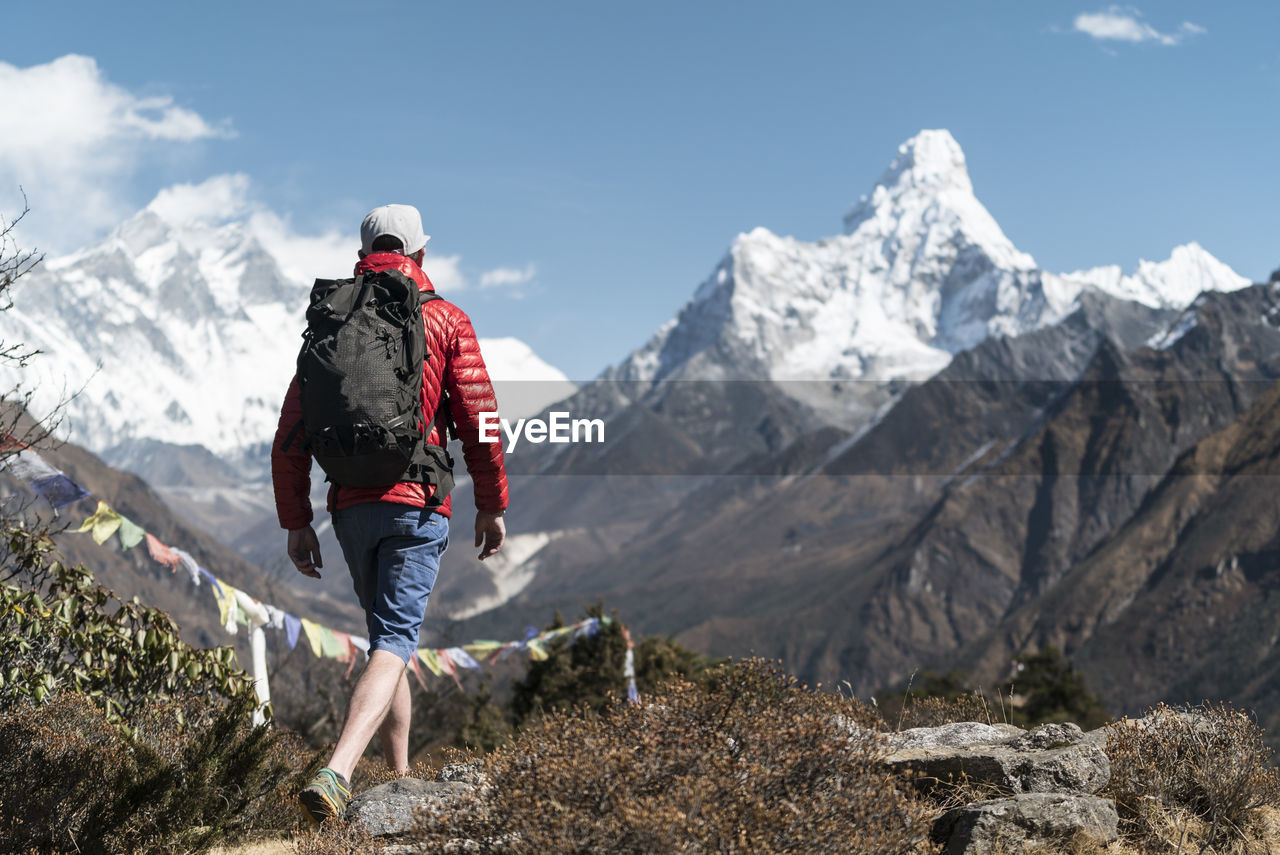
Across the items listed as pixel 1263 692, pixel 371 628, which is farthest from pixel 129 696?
pixel 1263 692

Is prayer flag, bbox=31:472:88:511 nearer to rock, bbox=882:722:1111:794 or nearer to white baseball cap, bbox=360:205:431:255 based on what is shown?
white baseball cap, bbox=360:205:431:255

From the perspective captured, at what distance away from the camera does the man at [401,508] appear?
211 inches

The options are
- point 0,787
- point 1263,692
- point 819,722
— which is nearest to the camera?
point 819,722

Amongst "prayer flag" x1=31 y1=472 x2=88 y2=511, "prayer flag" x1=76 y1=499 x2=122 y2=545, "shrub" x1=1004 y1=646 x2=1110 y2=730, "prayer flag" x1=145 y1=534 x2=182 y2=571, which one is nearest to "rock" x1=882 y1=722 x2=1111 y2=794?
"prayer flag" x1=31 y1=472 x2=88 y2=511

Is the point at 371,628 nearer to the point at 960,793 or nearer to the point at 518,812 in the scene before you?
the point at 518,812

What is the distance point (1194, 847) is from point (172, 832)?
451cm

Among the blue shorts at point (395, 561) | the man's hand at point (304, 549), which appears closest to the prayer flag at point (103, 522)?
the man's hand at point (304, 549)

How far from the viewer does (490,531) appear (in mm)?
5871

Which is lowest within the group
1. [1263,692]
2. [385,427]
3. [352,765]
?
[1263,692]

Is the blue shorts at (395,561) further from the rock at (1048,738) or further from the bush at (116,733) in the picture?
the rock at (1048,738)

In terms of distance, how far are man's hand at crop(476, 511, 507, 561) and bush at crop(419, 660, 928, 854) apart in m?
1.16

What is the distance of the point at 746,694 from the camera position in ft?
16.2

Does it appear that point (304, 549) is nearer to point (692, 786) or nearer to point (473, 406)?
point (473, 406)

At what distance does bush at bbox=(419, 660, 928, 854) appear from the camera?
3961mm
